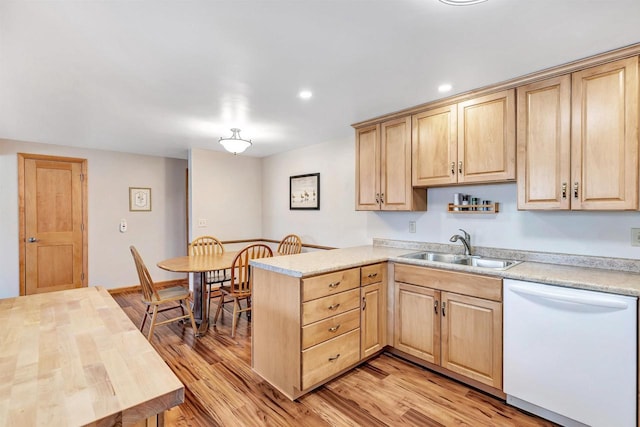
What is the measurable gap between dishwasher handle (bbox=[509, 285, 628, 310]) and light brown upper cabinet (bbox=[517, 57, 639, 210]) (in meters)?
0.62

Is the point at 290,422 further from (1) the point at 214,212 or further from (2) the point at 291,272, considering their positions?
(1) the point at 214,212

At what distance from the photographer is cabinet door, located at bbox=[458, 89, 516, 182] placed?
2.29m

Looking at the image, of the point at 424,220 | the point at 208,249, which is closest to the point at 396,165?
the point at 424,220

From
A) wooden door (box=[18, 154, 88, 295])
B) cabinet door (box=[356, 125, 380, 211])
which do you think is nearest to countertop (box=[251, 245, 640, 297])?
cabinet door (box=[356, 125, 380, 211])

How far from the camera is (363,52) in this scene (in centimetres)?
186

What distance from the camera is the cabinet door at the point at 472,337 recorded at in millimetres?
2068

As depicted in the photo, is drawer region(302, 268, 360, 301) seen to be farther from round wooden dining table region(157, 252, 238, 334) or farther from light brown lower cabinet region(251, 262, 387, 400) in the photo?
round wooden dining table region(157, 252, 238, 334)

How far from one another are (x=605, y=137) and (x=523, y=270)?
0.97 m

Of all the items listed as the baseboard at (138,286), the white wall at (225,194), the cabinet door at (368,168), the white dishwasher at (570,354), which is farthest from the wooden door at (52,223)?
the white dishwasher at (570,354)

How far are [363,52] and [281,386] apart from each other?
7.53ft

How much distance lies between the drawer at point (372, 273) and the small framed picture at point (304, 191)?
1.83 metres

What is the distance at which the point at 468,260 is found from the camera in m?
2.70

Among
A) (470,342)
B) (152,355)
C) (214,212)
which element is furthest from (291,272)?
(214,212)

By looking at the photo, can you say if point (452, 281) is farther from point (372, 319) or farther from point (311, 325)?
point (311, 325)
